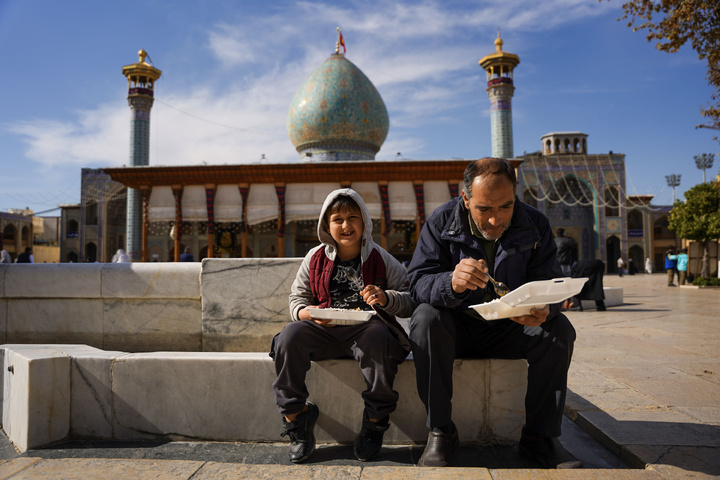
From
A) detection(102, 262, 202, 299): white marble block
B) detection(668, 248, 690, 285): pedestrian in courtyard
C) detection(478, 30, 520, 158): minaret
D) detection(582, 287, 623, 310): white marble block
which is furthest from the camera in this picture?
detection(478, 30, 520, 158): minaret

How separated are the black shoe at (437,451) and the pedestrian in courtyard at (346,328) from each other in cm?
18

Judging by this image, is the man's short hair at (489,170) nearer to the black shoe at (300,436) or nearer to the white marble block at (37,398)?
the black shoe at (300,436)

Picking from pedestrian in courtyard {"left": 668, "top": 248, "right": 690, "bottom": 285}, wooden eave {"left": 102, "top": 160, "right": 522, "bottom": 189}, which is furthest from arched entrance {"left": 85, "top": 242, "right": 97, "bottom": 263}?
pedestrian in courtyard {"left": 668, "top": 248, "right": 690, "bottom": 285}

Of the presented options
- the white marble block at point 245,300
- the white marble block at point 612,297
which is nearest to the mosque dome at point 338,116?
the white marble block at point 612,297

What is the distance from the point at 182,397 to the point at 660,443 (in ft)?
5.74

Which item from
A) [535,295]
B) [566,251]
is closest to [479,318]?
[535,295]

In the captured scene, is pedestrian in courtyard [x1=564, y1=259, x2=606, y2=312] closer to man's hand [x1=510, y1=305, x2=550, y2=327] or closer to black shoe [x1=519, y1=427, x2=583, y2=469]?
black shoe [x1=519, y1=427, x2=583, y2=469]

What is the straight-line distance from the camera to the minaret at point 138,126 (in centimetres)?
2089

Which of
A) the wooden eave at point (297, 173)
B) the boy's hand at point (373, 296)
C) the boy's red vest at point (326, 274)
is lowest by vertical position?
the boy's hand at point (373, 296)

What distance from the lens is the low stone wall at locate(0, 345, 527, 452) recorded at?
189 centimetres

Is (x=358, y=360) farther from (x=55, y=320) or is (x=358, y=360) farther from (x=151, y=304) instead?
(x=55, y=320)

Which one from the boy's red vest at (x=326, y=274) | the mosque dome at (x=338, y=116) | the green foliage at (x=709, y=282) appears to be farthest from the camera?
the mosque dome at (x=338, y=116)

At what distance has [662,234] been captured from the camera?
30.6 meters

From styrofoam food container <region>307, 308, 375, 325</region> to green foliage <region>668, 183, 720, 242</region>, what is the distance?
1307 centimetres
